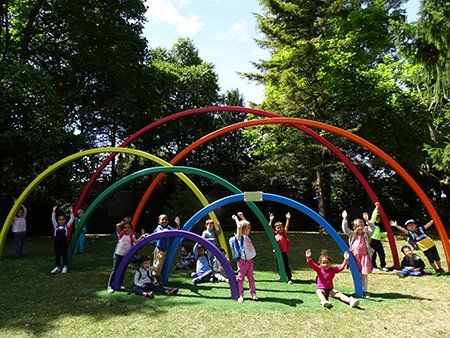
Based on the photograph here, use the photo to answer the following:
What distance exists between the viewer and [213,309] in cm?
644

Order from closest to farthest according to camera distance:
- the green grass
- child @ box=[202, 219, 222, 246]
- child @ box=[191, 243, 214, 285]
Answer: the green grass
child @ box=[191, 243, 214, 285]
child @ box=[202, 219, 222, 246]

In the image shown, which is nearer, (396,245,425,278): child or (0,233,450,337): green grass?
(0,233,450,337): green grass

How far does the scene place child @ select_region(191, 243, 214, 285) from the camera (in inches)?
333

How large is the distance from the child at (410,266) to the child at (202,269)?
467 centimetres

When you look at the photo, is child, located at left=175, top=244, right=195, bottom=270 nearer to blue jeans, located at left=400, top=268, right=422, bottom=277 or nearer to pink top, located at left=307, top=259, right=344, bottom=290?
pink top, located at left=307, top=259, right=344, bottom=290

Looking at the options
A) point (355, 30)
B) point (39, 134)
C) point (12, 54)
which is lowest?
point (39, 134)

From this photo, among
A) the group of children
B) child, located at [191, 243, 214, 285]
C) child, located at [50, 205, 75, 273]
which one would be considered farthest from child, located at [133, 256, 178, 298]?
child, located at [50, 205, 75, 273]

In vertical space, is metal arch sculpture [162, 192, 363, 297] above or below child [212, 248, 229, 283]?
above

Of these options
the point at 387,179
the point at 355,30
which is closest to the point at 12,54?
the point at 355,30

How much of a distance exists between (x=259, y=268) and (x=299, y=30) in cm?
1371

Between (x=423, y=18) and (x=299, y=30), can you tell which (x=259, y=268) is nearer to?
(x=423, y=18)

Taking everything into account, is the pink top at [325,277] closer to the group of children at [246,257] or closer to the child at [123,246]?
the group of children at [246,257]

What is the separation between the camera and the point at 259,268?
1030 centimetres

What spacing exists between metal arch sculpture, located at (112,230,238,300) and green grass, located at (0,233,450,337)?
0.28 meters
